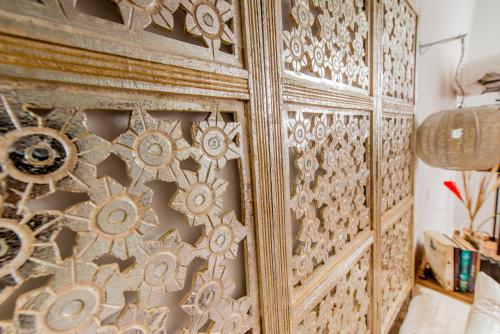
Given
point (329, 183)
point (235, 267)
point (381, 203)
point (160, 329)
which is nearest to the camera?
point (160, 329)

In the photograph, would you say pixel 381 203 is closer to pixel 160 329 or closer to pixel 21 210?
pixel 160 329

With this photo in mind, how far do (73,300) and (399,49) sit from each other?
1.50 meters

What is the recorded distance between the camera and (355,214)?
0.86 metres

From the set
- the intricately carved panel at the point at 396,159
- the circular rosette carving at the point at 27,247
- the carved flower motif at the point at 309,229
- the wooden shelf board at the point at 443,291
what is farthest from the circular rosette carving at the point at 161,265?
the wooden shelf board at the point at 443,291

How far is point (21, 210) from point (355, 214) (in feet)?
3.01

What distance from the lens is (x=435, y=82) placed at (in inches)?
68.8

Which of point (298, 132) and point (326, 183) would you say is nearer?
point (298, 132)

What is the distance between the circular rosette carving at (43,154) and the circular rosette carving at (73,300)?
0.10 meters

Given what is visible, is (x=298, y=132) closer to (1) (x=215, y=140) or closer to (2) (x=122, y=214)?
(1) (x=215, y=140)

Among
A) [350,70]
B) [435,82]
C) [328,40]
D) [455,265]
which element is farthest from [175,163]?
[435,82]

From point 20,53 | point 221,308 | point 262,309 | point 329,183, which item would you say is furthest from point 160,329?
point 329,183

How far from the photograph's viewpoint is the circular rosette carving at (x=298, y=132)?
1.84ft

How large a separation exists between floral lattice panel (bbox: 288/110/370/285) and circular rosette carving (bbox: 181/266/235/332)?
226 mm

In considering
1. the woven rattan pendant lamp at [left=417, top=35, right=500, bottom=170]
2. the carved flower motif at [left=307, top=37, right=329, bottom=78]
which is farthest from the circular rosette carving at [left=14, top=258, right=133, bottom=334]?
the woven rattan pendant lamp at [left=417, top=35, right=500, bottom=170]
